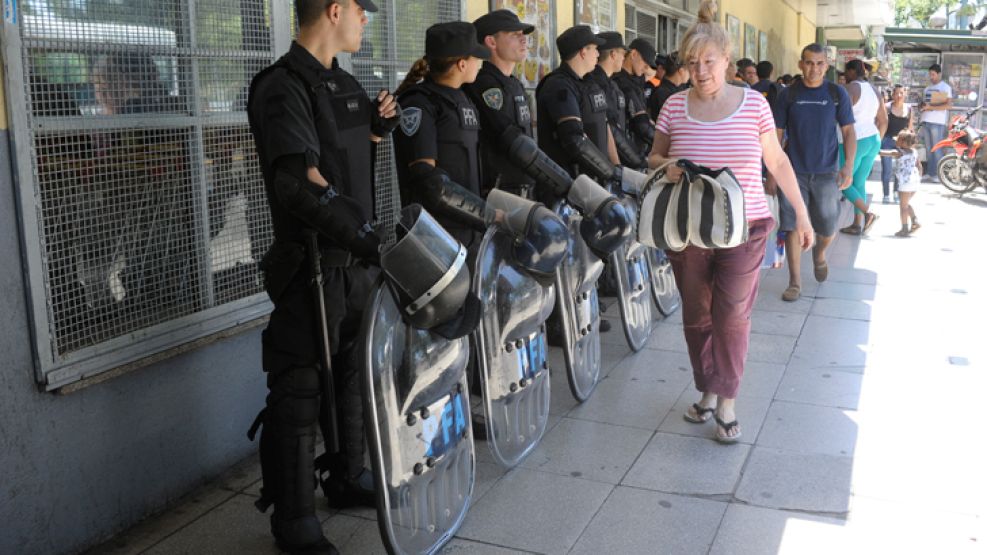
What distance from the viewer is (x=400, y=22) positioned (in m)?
4.73

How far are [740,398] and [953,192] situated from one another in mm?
10010

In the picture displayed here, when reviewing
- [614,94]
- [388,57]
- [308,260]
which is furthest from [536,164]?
[614,94]

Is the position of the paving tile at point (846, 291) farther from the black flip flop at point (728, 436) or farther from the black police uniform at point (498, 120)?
the black police uniform at point (498, 120)

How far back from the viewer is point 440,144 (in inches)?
146

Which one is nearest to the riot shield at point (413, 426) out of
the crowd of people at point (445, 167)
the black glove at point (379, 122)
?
the crowd of people at point (445, 167)

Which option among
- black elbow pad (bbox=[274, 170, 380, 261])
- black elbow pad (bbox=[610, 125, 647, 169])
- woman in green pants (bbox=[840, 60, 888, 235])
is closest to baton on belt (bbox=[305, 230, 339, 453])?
black elbow pad (bbox=[274, 170, 380, 261])

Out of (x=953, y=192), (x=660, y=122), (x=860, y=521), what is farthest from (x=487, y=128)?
(x=953, y=192)

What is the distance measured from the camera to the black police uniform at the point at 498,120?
13.3 ft

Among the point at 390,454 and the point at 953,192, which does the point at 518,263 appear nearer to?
the point at 390,454

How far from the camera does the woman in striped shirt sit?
373 cm

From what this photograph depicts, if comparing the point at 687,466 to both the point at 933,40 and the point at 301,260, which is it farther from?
the point at 933,40

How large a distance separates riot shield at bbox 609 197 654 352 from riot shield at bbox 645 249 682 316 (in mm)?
309

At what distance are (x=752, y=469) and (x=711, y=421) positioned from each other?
54 centimetres

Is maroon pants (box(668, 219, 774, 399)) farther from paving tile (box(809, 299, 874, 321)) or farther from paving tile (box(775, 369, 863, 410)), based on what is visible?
paving tile (box(809, 299, 874, 321))
